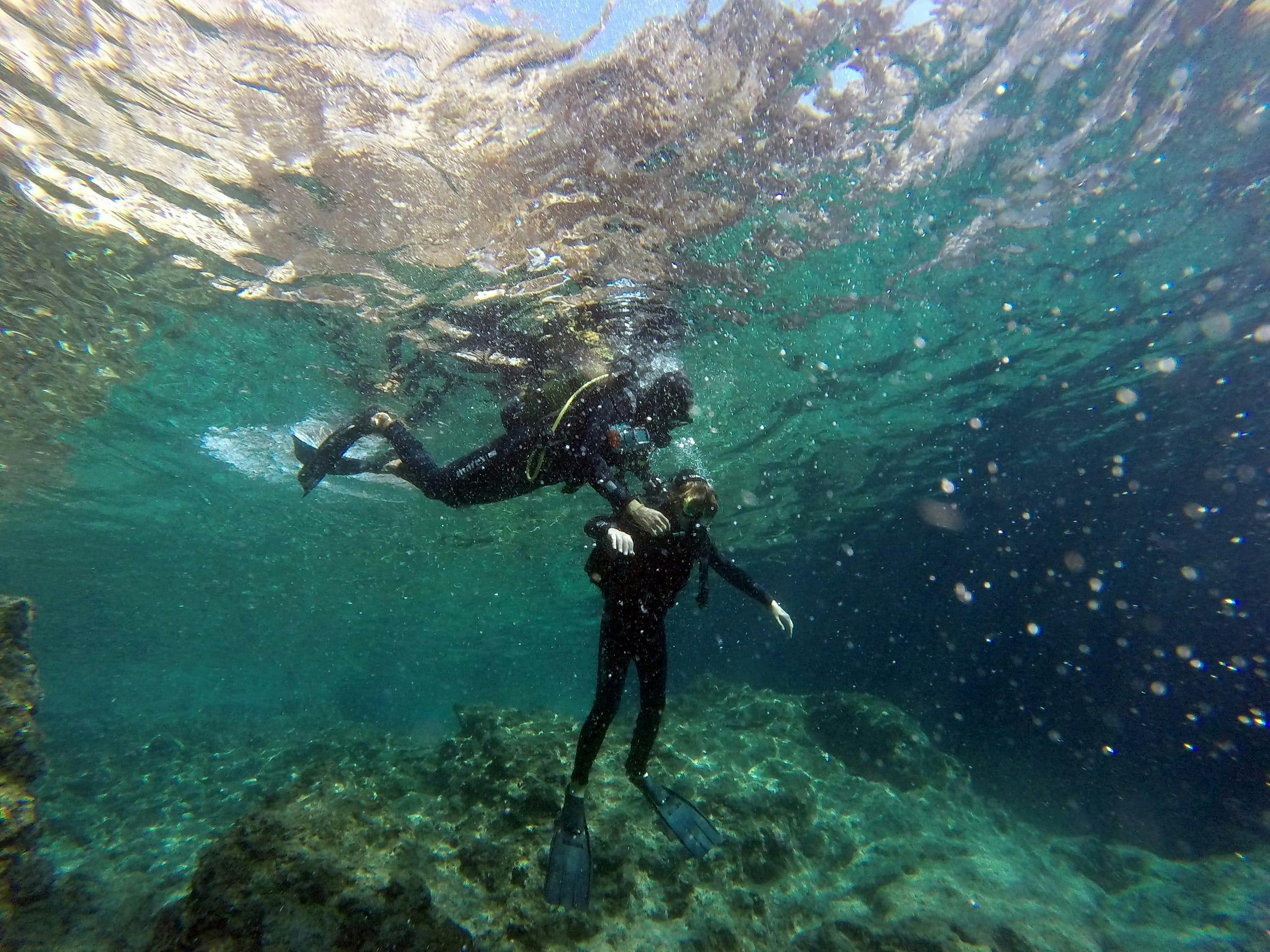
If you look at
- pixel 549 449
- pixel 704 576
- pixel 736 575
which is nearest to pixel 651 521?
pixel 704 576

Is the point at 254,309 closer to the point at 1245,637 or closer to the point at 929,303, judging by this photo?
the point at 929,303

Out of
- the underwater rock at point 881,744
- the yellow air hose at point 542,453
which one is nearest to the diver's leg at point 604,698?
the yellow air hose at point 542,453

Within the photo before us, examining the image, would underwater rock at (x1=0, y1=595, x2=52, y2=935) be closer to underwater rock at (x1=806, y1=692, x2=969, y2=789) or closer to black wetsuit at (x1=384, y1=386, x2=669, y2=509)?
black wetsuit at (x1=384, y1=386, x2=669, y2=509)

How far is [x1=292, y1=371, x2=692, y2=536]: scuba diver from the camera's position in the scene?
6137 mm

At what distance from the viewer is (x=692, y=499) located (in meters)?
5.53

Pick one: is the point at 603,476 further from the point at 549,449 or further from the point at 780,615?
the point at 780,615

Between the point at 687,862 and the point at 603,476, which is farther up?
the point at 603,476

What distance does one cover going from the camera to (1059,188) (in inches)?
361

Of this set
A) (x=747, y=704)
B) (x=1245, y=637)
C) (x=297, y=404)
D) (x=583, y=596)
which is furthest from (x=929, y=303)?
(x=583, y=596)

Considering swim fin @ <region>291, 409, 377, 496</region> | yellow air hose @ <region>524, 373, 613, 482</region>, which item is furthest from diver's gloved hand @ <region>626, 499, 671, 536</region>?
swim fin @ <region>291, 409, 377, 496</region>

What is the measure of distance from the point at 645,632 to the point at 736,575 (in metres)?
1.34

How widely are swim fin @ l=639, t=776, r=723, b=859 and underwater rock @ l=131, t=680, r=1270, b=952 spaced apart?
1.07 meters

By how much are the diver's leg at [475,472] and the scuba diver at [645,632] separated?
1.82 meters

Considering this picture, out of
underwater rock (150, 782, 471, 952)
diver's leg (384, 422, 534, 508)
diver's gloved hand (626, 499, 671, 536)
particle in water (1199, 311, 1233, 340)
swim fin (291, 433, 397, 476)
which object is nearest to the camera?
underwater rock (150, 782, 471, 952)
